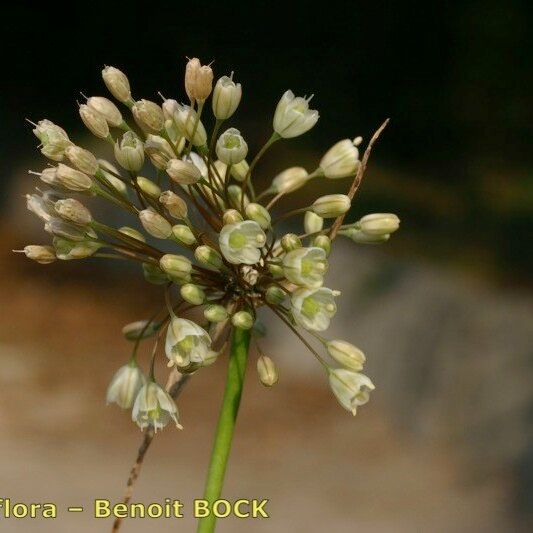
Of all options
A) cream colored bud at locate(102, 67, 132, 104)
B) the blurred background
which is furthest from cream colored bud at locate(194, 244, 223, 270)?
the blurred background

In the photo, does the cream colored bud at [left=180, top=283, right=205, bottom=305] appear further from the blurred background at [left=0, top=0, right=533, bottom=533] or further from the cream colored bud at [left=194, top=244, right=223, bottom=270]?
the blurred background at [left=0, top=0, right=533, bottom=533]

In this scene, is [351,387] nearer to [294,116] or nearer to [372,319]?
[294,116]

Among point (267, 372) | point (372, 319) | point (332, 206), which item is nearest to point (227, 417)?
point (267, 372)

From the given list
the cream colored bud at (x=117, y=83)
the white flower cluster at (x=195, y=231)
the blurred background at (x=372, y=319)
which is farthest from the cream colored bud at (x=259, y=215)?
the blurred background at (x=372, y=319)

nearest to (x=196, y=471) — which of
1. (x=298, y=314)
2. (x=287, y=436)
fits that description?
(x=287, y=436)

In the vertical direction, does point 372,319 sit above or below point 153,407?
above
